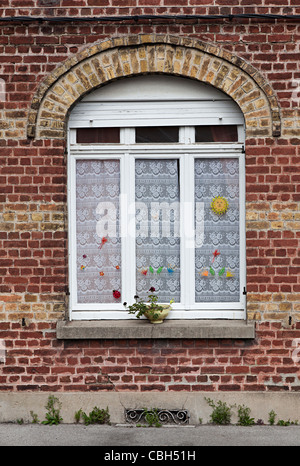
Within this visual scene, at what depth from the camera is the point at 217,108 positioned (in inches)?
308

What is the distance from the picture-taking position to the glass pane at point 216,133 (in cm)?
789

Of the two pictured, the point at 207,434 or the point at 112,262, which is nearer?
the point at 207,434

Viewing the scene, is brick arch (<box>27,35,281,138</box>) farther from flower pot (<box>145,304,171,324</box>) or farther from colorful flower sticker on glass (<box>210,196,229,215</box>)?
flower pot (<box>145,304,171,324</box>)

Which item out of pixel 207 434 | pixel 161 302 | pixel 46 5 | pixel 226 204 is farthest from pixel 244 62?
pixel 207 434

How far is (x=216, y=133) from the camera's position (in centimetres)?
790

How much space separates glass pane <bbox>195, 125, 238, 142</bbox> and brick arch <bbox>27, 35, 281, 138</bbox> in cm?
32

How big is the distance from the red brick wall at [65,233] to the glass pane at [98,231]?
1.06ft

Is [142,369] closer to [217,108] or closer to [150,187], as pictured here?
[150,187]

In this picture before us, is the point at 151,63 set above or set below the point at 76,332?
above

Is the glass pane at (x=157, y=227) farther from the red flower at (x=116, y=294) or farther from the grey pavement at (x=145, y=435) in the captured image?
the grey pavement at (x=145, y=435)

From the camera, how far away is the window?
311 inches

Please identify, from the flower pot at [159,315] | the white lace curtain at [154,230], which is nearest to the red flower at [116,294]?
the white lace curtain at [154,230]

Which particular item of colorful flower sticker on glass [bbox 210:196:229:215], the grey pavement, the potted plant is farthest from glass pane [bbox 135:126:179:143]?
the grey pavement

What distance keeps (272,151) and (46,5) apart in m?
3.03
